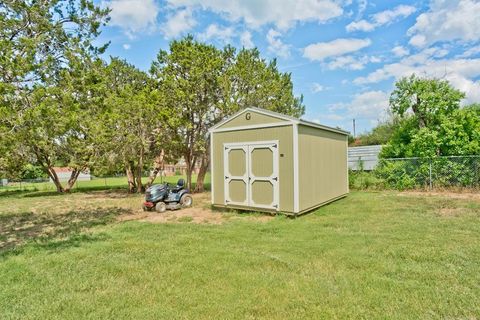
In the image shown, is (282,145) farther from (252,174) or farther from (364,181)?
(364,181)

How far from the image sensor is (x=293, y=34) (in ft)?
38.1

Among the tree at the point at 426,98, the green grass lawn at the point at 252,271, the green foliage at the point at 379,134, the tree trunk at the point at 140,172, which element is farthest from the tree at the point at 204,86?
the green foliage at the point at 379,134

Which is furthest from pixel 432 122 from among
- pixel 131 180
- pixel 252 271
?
pixel 131 180

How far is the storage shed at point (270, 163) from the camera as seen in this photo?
22.9ft

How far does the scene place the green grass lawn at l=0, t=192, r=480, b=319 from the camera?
8.86 ft

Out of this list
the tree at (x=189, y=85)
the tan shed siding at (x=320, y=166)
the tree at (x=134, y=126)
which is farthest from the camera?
the tree at (x=189, y=85)

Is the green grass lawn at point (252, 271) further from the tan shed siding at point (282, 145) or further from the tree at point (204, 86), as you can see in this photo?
the tree at point (204, 86)

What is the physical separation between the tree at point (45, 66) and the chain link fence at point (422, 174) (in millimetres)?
10939

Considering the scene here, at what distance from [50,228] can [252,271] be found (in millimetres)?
5350

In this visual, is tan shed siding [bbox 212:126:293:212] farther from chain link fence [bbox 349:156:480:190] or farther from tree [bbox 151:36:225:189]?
chain link fence [bbox 349:156:480:190]

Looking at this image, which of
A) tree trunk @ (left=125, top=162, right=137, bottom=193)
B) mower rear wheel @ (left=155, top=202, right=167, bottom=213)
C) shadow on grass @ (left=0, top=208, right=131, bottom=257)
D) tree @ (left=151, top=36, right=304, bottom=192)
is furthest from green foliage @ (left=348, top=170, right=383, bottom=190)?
tree trunk @ (left=125, top=162, right=137, bottom=193)

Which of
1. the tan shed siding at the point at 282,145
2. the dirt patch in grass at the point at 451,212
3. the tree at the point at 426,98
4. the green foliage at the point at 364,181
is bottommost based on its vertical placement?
the dirt patch in grass at the point at 451,212

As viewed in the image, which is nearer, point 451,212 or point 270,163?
point 451,212

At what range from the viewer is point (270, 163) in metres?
7.30
